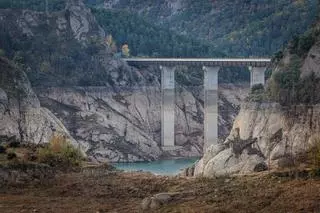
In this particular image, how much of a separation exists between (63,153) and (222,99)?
3488 inches

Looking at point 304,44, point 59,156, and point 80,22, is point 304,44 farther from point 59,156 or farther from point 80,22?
point 80,22

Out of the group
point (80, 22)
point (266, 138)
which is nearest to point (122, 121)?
point (80, 22)

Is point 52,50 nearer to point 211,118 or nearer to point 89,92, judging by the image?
point 89,92

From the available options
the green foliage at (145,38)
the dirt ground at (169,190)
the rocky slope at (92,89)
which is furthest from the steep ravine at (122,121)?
the dirt ground at (169,190)

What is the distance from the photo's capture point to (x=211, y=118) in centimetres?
11675

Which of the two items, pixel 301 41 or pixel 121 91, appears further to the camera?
pixel 121 91

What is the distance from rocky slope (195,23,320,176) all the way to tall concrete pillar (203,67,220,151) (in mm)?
37655

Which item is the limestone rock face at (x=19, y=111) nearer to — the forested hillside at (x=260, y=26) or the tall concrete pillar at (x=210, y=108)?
the tall concrete pillar at (x=210, y=108)

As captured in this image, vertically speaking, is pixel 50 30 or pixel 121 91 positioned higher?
pixel 50 30

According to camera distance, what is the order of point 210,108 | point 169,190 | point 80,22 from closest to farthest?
point 169,190 → point 210,108 → point 80,22

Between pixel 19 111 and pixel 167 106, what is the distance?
36.3 m

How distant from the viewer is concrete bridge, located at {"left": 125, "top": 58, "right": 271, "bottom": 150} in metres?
116

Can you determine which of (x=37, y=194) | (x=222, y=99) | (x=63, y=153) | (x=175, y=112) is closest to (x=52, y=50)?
(x=175, y=112)

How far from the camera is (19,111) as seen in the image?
3499 inches
